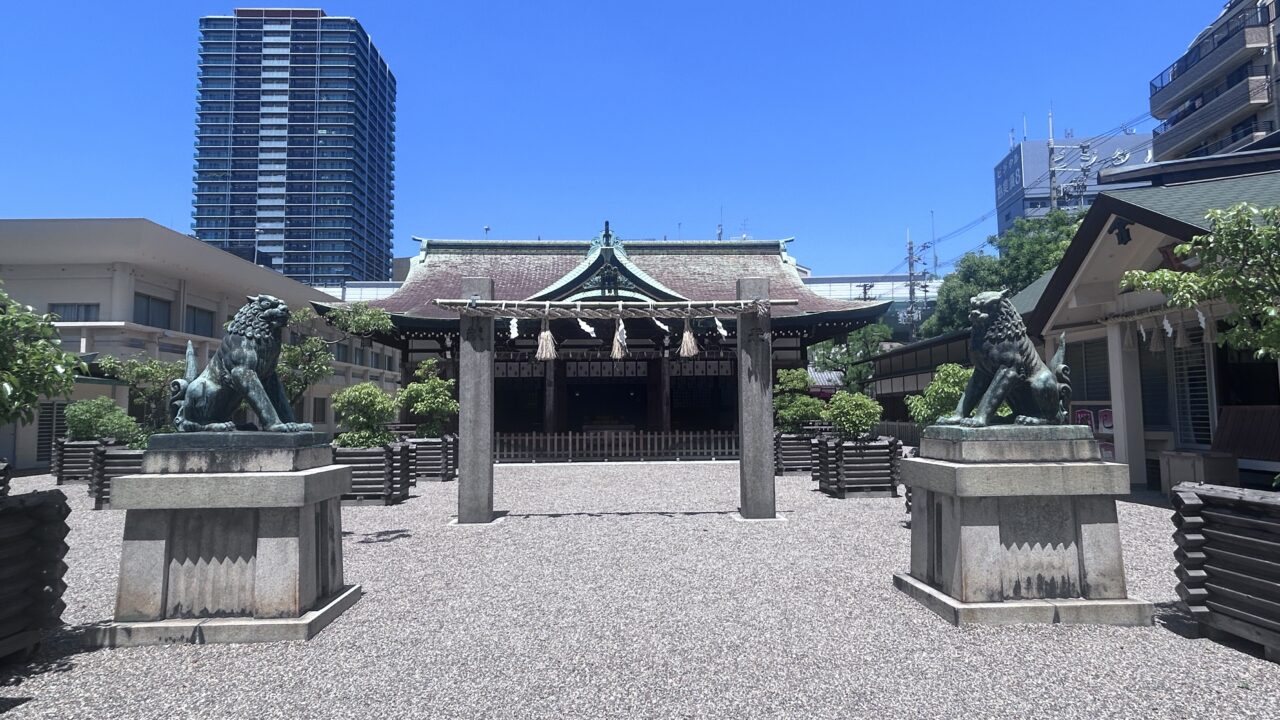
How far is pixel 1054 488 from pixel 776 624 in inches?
100

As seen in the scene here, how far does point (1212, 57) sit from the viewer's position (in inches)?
1363

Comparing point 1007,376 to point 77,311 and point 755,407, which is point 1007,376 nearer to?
point 755,407

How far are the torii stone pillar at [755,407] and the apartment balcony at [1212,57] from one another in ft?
128

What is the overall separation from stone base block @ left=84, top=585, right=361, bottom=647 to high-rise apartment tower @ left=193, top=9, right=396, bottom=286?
113 m

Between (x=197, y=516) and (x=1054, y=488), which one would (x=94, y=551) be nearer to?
(x=197, y=516)

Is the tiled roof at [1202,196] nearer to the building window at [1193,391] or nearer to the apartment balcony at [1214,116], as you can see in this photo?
the building window at [1193,391]

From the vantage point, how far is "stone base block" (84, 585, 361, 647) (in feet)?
16.5

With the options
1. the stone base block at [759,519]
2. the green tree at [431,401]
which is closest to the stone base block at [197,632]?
the stone base block at [759,519]

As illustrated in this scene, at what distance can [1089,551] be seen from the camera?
5.34 metres

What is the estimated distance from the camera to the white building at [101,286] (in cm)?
2139

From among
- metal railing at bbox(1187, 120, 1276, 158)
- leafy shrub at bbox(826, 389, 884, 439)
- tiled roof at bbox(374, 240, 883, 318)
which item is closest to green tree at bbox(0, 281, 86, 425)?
leafy shrub at bbox(826, 389, 884, 439)

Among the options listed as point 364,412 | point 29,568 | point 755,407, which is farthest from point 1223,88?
point 29,568

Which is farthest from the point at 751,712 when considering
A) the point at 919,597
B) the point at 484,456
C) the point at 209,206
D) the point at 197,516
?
the point at 209,206

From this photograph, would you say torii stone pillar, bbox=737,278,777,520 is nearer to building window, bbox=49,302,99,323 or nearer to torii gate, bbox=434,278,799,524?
torii gate, bbox=434,278,799,524
